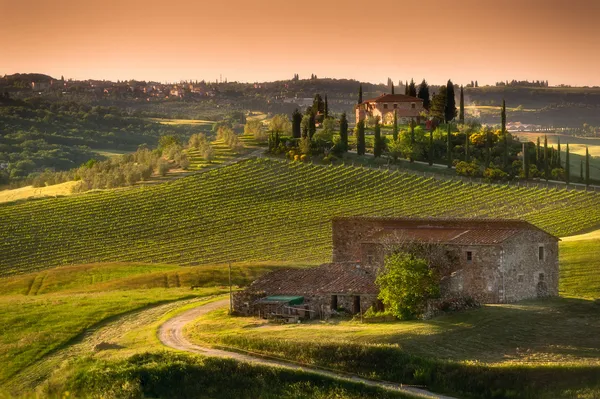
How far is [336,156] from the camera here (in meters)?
138

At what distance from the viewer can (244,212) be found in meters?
120

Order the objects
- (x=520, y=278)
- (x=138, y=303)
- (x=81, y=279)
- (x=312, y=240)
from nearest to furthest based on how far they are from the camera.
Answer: (x=520, y=278)
(x=138, y=303)
(x=81, y=279)
(x=312, y=240)

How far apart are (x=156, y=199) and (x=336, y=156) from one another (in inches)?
1000

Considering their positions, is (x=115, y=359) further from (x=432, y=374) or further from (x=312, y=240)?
(x=312, y=240)

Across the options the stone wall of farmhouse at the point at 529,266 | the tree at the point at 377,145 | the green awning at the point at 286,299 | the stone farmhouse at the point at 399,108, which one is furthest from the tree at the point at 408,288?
the stone farmhouse at the point at 399,108

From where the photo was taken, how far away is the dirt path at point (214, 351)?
46862 millimetres

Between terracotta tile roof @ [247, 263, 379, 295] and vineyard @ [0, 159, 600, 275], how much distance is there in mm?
26905

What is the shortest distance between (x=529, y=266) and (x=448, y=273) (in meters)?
5.13

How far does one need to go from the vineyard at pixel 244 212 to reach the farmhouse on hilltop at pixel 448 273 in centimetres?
2786

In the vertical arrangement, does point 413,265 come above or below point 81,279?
above

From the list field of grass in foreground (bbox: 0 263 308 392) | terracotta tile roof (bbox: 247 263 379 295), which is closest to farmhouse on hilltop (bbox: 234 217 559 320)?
terracotta tile roof (bbox: 247 263 379 295)

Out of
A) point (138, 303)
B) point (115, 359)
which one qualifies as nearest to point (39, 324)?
point (138, 303)

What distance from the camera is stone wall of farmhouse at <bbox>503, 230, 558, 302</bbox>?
6150 cm

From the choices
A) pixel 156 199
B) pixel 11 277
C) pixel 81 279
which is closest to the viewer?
pixel 81 279
